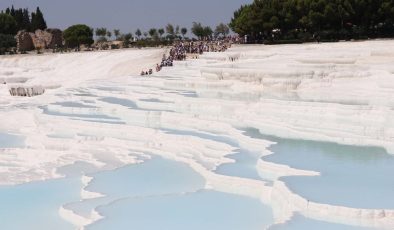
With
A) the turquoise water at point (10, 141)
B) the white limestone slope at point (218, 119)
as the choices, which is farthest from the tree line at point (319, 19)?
the turquoise water at point (10, 141)

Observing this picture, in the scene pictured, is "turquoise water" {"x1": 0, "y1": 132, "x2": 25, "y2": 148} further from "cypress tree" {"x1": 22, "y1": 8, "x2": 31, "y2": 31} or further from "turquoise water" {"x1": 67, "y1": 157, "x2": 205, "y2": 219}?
"cypress tree" {"x1": 22, "y1": 8, "x2": 31, "y2": 31}

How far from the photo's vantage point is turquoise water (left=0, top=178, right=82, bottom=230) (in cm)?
629

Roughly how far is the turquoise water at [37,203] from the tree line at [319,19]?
20819 millimetres

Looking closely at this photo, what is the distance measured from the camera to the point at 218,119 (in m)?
11.0

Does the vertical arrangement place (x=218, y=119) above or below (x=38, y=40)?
below

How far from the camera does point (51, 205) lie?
6906mm

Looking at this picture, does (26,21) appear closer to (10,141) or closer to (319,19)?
(319,19)

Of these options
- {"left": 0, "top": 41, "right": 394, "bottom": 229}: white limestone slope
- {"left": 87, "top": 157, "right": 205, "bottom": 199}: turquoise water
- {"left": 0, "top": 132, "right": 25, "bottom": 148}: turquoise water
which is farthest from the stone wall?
{"left": 87, "top": 157, "right": 205, "bottom": 199}: turquoise water

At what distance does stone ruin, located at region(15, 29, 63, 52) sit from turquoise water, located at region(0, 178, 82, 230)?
33.5m

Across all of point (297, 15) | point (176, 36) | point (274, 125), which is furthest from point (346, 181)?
point (176, 36)

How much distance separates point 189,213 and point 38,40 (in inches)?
1458

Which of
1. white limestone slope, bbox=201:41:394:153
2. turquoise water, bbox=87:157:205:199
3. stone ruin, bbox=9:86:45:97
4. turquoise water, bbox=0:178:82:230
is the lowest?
stone ruin, bbox=9:86:45:97

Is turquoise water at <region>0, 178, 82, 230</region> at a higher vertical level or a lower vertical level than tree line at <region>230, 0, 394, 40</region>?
lower

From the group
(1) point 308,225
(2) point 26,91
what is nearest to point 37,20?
(2) point 26,91
